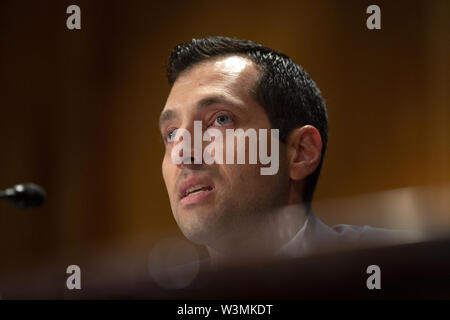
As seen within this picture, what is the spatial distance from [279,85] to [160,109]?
0.37 meters

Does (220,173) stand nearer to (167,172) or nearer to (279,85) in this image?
(167,172)

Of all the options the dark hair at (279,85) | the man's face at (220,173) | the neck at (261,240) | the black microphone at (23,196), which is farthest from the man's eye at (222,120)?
the black microphone at (23,196)

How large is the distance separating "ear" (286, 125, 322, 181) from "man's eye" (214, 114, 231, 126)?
18cm

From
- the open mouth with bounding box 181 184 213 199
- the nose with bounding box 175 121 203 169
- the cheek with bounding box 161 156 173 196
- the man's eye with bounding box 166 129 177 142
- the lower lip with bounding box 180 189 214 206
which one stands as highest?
the man's eye with bounding box 166 129 177 142

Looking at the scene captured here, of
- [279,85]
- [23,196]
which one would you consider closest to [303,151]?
[279,85]

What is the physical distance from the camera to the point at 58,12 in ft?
5.92

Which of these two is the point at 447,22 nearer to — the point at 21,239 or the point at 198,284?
the point at 198,284

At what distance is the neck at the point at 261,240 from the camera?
5.30 ft

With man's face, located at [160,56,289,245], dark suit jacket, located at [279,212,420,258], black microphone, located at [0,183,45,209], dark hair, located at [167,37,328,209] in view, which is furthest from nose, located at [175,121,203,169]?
black microphone, located at [0,183,45,209]

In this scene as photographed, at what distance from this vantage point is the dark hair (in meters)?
1.64

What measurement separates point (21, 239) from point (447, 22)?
145 cm

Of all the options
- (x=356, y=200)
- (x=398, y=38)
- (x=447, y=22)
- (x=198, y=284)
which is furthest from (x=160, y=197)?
(x=447, y=22)

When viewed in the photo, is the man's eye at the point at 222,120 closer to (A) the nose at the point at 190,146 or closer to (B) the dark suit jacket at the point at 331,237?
(A) the nose at the point at 190,146

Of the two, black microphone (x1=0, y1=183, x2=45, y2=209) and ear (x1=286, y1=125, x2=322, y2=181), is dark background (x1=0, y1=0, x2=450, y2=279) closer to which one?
ear (x1=286, y1=125, x2=322, y2=181)
